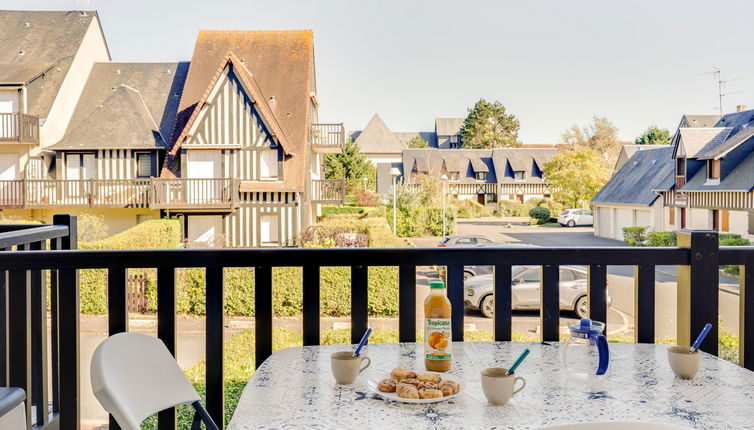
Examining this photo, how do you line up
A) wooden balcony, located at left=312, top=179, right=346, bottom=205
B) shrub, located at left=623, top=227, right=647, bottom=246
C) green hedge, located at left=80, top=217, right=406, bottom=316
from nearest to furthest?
green hedge, located at left=80, top=217, right=406, bottom=316, wooden balcony, located at left=312, top=179, right=346, bottom=205, shrub, located at left=623, top=227, right=647, bottom=246

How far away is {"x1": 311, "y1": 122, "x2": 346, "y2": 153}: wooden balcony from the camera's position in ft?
70.6

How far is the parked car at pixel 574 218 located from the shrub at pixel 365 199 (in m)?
11.2

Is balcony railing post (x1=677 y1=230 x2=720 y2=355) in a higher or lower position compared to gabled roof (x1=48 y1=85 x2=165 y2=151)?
lower

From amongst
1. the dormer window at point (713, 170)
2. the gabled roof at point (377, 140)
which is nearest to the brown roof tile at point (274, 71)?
the dormer window at point (713, 170)

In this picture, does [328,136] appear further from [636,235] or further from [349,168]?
[349,168]

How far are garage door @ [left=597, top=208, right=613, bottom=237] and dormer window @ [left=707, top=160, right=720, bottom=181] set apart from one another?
675 centimetres

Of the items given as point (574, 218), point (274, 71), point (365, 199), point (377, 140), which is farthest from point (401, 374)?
point (377, 140)

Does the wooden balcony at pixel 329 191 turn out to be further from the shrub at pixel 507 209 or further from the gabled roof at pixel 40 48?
the shrub at pixel 507 209

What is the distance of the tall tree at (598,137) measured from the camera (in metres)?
42.2

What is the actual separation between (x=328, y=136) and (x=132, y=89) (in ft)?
23.0

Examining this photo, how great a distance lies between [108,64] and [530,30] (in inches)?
1487

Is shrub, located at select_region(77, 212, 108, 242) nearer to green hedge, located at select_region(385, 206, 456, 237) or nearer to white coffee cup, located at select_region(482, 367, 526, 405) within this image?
green hedge, located at select_region(385, 206, 456, 237)

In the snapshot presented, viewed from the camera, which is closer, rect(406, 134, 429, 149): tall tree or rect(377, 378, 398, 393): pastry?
rect(377, 378, 398, 393): pastry

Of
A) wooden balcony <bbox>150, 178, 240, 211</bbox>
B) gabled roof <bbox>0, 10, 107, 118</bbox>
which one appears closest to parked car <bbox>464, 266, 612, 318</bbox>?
wooden balcony <bbox>150, 178, 240, 211</bbox>
